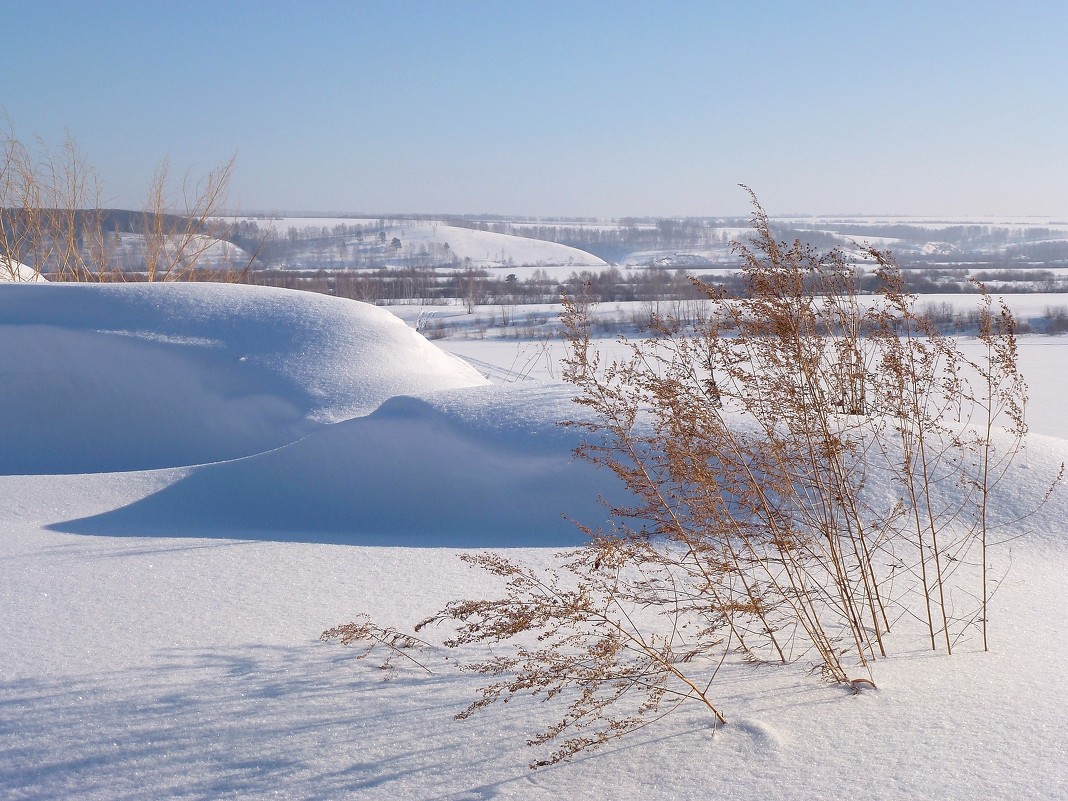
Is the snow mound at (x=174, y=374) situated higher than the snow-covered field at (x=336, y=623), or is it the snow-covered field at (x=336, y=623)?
the snow mound at (x=174, y=374)

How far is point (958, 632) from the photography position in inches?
135

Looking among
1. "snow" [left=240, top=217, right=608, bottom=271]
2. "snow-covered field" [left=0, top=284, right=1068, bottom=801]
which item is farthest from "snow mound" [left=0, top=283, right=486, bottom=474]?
"snow" [left=240, top=217, right=608, bottom=271]

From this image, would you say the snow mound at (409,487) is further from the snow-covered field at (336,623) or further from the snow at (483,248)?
the snow at (483,248)

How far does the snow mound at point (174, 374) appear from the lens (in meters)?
7.97

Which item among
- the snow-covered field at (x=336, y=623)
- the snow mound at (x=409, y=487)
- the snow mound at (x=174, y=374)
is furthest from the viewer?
the snow mound at (x=174, y=374)

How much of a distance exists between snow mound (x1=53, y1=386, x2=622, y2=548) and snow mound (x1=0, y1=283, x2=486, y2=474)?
58.5 inches

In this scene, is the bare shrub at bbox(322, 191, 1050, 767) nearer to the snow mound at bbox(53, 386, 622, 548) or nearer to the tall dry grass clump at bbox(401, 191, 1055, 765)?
the tall dry grass clump at bbox(401, 191, 1055, 765)

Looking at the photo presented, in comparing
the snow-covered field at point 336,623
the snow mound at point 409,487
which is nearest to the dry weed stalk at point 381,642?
the snow-covered field at point 336,623

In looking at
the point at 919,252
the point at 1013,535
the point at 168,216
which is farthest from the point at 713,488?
the point at 919,252

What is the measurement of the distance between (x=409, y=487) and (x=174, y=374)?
3710mm

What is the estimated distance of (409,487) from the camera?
586 cm

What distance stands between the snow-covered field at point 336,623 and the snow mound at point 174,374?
0.11ft

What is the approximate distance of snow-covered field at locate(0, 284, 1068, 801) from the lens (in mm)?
2344

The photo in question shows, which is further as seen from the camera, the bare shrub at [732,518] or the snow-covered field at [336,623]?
the bare shrub at [732,518]
